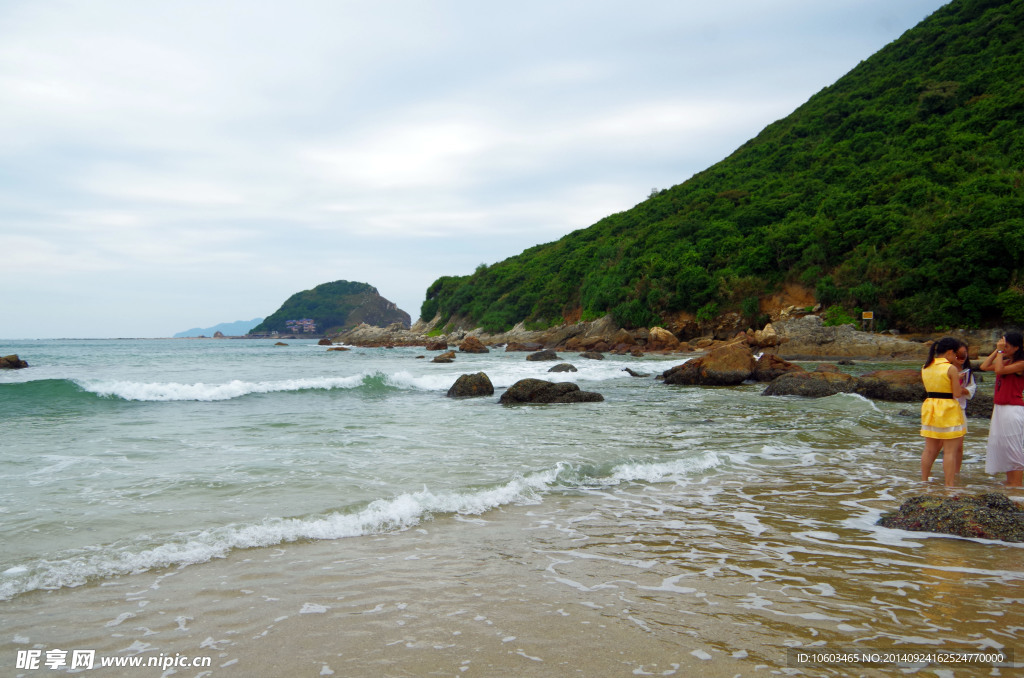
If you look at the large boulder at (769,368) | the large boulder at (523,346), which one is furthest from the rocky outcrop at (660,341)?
the large boulder at (769,368)

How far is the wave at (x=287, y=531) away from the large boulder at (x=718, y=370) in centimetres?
1357

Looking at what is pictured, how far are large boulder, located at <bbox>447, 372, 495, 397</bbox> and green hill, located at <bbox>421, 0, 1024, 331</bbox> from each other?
31036mm

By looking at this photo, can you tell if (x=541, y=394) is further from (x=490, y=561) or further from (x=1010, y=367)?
(x=490, y=561)

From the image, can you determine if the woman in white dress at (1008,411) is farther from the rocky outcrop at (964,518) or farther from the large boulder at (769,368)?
the large boulder at (769,368)

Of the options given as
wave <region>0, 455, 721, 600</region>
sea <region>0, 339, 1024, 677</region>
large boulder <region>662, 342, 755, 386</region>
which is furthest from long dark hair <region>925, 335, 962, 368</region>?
large boulder <region>662, 342, 755, 386</region>

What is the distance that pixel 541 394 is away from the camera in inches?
629

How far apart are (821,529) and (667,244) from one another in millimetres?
57757

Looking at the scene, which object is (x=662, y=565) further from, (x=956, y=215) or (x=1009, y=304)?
(x=956, y=215)

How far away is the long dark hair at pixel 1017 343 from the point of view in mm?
6179

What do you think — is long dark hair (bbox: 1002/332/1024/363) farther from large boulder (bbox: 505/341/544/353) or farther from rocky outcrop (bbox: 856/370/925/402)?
large boulder (bbox: 505/341/544/353)

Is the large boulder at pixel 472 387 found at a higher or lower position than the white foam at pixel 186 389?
higher

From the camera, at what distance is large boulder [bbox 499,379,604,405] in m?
15.8

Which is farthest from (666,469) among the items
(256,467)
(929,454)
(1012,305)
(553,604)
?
(1012,305)

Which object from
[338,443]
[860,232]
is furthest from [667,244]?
[338,443]
